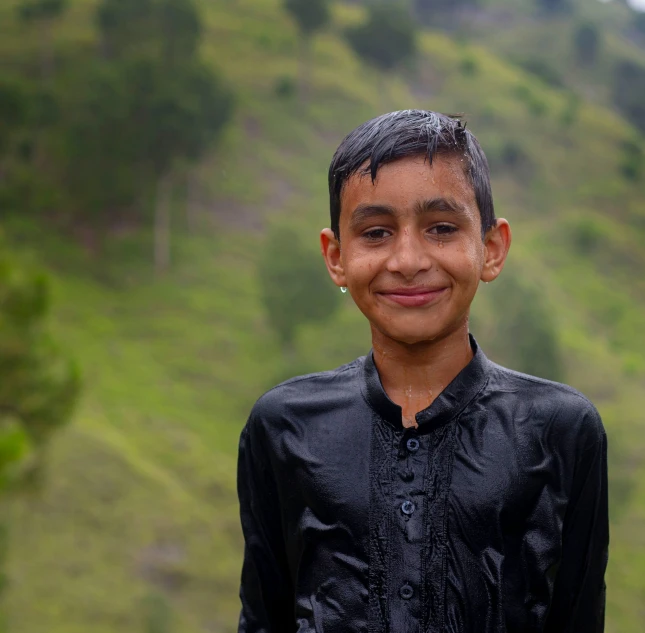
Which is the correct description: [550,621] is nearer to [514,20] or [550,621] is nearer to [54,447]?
[54,447]

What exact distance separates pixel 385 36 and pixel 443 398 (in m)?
51.7

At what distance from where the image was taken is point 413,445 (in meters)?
2.40

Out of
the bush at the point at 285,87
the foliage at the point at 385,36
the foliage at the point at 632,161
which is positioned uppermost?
the foliage at the point at 385,36

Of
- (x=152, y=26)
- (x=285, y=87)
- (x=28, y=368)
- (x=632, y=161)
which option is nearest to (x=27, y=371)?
(x=28, y=368)

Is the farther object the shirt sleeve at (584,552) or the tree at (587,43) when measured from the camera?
the tree at (587,43)

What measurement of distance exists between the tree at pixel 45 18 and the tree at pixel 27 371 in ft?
105

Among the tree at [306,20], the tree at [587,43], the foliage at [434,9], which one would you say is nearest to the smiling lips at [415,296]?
the tree at [306,20]

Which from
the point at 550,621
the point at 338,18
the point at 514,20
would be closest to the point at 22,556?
the point at 550,621

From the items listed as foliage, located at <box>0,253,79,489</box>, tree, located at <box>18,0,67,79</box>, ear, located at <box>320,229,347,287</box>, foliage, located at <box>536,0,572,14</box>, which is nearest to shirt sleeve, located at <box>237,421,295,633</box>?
ear, located at <box>320,229,347,287</box>

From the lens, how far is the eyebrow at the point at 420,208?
233cm

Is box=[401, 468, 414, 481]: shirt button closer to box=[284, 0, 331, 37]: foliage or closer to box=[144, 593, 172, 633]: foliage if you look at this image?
box=[144, 593, 172, 633]: foliage

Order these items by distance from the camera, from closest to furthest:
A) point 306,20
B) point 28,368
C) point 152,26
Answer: point 28,368 < point 152,26 < point 306,20

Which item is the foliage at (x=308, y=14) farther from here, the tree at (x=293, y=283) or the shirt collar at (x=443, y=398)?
the shirt collar at (x=443, y=398)

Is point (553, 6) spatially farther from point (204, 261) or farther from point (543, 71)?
point (204, 261)
